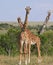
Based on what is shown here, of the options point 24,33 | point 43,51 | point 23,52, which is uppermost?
point 24,33

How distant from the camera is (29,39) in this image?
47.3 feet

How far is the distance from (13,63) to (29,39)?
4.09ft

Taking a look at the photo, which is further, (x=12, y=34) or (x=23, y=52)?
(x=12, y=34)

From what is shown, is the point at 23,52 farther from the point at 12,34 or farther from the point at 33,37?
the point at 12,34

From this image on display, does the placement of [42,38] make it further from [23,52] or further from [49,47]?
[23,52]

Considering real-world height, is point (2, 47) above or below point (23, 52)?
below

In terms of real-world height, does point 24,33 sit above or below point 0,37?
above

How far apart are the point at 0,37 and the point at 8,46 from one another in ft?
5.50

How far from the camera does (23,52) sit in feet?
49.2

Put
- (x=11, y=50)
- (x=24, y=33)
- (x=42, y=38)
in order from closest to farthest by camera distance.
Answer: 1. (x=24, y=33)
2. (x=11, y=50)
3. (x=42, y=38)

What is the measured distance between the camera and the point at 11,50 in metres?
22.8

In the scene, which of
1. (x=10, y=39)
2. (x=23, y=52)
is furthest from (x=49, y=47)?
(x=23, y=52)

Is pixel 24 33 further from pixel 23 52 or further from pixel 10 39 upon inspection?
pixel 10 39

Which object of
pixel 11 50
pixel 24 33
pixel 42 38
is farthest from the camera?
pixel 42 38
